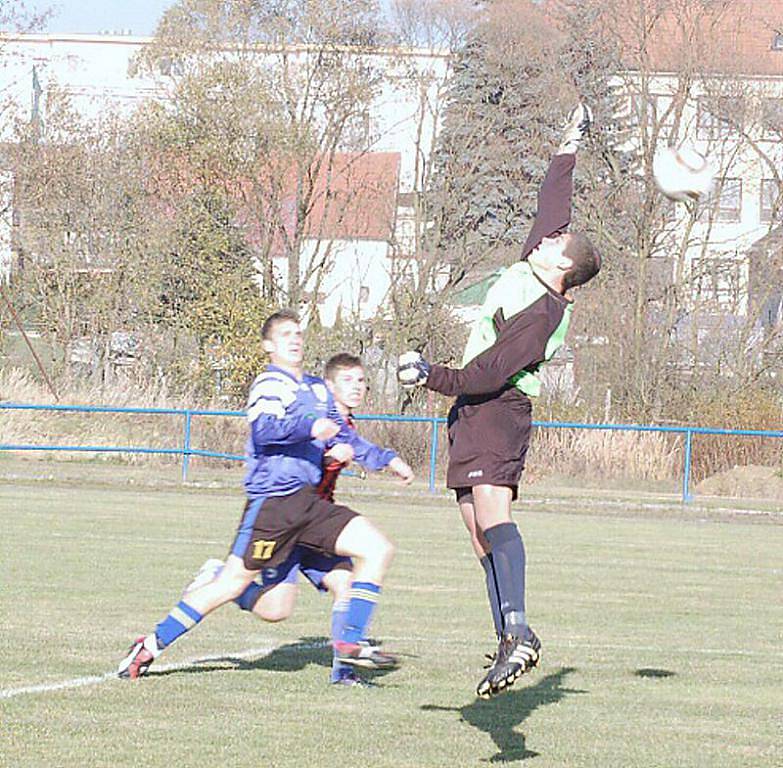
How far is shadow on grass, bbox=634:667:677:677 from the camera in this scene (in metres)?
8.28

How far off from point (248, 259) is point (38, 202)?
208 inches

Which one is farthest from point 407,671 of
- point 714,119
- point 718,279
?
point 714,119

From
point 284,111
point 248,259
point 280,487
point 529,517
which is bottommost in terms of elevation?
point 529,517

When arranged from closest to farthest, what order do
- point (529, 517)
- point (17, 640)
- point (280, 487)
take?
point (280, 487) → point (17, 640) → point (529, 517)

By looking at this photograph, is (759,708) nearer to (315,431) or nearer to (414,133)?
(315,431)

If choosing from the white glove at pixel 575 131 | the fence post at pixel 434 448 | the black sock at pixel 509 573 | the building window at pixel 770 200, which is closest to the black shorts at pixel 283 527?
the black sock at pixel 509 573

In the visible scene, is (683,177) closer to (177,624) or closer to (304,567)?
(304,567)

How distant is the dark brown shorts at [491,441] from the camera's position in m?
6.83

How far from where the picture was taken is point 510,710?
7098 millimetres

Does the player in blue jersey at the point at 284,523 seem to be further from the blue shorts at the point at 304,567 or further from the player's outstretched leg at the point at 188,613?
the blue shorts at the point at 304,567

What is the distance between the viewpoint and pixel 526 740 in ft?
20.9

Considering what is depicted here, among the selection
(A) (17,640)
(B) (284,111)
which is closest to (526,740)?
(A) (17,640)

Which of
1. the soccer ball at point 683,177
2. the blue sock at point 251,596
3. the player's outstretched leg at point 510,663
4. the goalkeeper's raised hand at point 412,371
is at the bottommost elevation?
the blue sock at point 251,596

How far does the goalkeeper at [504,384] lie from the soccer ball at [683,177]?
5.31ft
